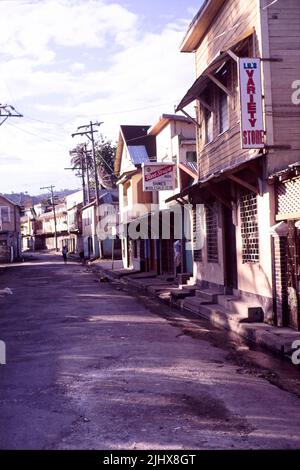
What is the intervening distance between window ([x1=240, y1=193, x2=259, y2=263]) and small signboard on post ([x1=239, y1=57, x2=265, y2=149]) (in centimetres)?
171

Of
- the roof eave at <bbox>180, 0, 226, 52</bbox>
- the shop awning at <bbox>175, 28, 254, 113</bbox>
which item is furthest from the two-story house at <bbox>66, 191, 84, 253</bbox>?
the shop awning at <bbox>175, 28, 254, 113</bbox>

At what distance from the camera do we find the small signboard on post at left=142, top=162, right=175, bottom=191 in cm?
2214

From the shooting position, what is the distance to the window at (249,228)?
12.7m

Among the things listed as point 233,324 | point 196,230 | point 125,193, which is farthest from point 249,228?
point 125,193

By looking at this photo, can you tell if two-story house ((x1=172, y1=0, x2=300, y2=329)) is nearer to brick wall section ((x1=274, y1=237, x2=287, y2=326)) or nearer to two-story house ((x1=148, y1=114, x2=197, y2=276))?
brick wall section ((x1=274, y1=237, x2=287, y2=326))

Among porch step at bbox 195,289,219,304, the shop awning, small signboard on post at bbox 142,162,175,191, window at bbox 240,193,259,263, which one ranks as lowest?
porch step at bbox 195,289,219,304

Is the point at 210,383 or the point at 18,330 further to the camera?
the point at 18,330

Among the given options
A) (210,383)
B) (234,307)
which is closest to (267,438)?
(210,383)

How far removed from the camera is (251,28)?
12.2 metres

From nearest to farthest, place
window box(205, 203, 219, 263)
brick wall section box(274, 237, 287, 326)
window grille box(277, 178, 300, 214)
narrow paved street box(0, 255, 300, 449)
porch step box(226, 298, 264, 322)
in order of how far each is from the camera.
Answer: narrow paved street box(0, 255, 300, 449), window grille box(277, 178, 300, 214), brick wall section box(274, 237, 287, 326), porch step box(226, 298, 264, 322), window box(205, 203, 219, 263)

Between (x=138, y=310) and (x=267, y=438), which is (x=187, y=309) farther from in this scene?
(x=267, y=438)

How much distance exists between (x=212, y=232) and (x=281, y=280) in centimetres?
595

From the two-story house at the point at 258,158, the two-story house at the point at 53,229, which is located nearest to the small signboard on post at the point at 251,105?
the two-story house at the point at 258,158
